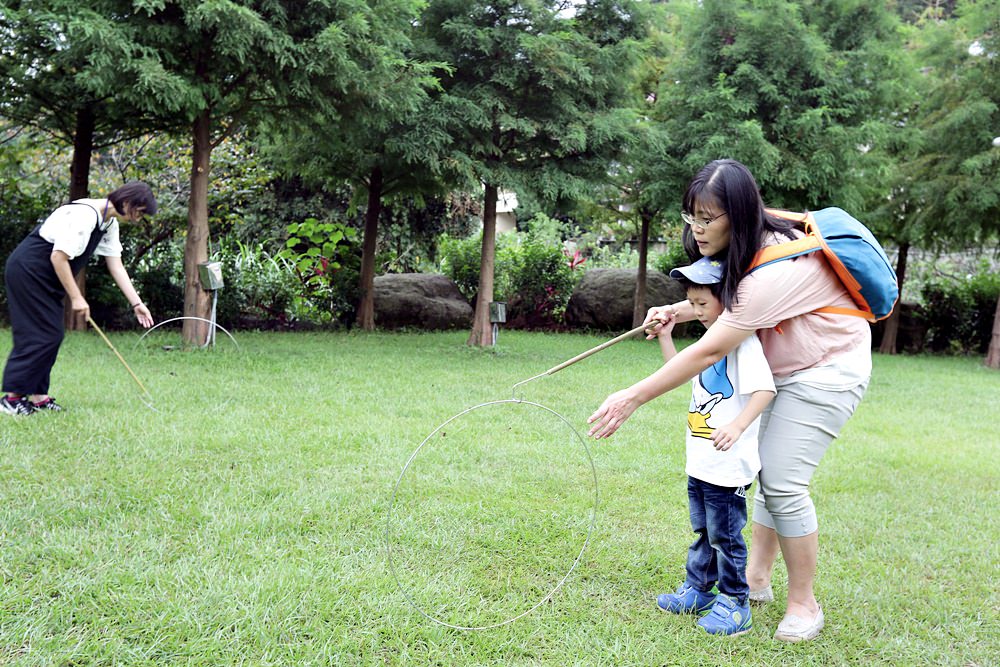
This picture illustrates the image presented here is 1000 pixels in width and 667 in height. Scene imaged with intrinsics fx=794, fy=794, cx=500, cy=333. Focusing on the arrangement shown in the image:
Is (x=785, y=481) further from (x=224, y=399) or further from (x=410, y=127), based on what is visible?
(x=410, y=127)

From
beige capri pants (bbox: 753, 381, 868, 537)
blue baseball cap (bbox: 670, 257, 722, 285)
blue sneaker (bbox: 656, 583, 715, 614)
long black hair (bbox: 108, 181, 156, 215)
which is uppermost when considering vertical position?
long black hair (bbox: 108, 181, 156, 215)

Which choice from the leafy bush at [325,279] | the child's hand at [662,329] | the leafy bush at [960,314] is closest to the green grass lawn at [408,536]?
the child's hand at [662,329]

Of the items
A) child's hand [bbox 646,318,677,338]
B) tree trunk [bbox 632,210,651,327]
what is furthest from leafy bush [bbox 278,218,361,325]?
child's hand [bbox 646,318,677,338]

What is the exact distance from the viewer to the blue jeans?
2.51 metres

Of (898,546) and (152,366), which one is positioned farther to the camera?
(152,366)

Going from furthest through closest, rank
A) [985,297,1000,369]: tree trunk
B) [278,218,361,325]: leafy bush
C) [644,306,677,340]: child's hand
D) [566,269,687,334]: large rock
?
[566,269,687,334]: large rock < [985,297,1000,369]: tree trunk < [278,218,361,325]: leafy bush < [644,306,677,340]: child's hand

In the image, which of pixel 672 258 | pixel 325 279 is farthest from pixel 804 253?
pixel 672 258

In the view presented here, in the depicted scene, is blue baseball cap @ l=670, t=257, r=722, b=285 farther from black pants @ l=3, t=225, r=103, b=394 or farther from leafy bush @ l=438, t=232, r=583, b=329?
leafy bush @ l=438, t=232, r=583, b=329

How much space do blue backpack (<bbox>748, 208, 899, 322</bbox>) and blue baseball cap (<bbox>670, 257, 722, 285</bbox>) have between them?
0.11 meters

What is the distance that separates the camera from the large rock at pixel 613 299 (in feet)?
42.9

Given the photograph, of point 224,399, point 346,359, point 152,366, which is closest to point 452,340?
point 346,359

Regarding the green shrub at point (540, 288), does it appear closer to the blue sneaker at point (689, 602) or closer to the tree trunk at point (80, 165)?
the tree trunk at point (80, 165)

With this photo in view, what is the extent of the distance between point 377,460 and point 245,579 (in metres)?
1.50

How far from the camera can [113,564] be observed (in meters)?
2.74
